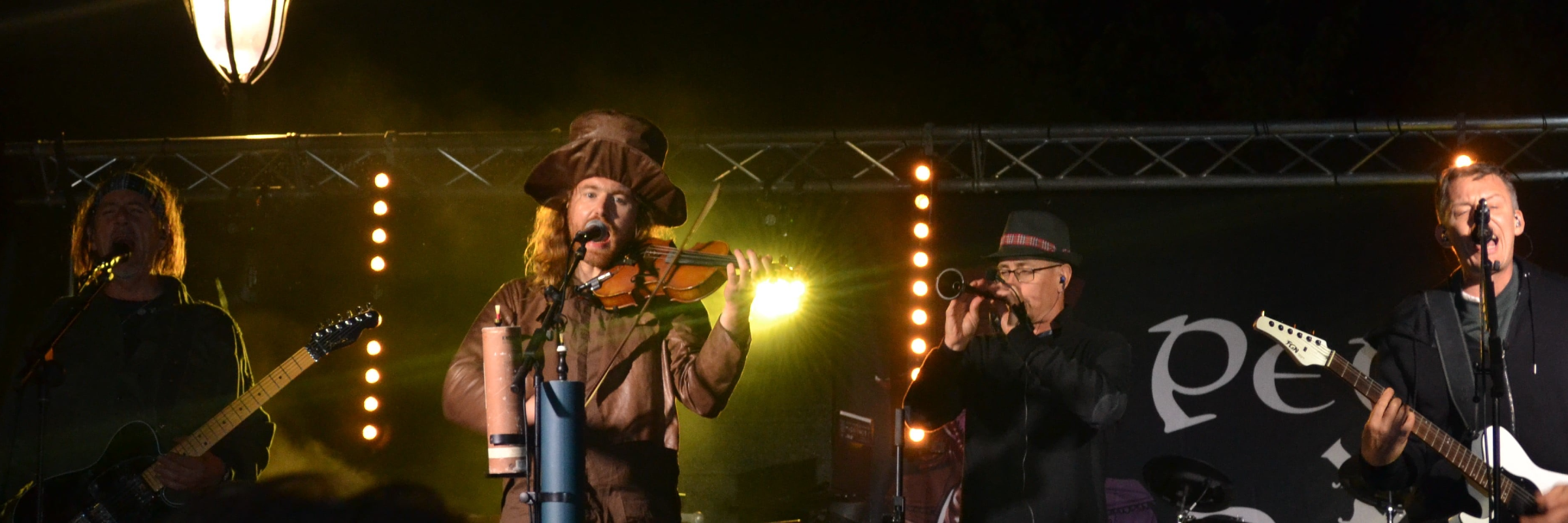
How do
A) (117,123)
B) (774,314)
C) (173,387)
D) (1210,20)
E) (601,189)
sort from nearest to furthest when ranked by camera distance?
(601,189) → (173,387) → (774,314) → (117,123) → (1210,20)

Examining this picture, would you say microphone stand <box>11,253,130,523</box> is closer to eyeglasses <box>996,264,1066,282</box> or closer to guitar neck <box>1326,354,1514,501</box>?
eyeglasses <box>996,264,1066,282</box>

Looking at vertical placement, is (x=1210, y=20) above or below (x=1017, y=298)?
above

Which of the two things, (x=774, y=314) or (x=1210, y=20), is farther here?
(x=1210, y=20)

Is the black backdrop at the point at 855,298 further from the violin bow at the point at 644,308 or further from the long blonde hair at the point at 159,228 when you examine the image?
the violin bow at the point at 644,308

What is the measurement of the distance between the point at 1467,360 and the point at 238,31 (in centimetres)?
472

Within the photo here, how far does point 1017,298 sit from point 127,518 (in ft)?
10.9

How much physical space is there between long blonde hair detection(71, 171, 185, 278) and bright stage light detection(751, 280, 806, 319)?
8.38ft

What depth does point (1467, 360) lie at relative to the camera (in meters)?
4.85

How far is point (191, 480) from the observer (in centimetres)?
499

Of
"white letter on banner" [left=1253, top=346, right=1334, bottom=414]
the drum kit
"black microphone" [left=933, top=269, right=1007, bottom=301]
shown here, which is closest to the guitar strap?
the drum kit

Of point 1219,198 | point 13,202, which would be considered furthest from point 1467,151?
point 13,202

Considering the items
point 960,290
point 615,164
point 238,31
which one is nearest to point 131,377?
point 238,31

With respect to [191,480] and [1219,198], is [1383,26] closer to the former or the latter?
[1219,198]

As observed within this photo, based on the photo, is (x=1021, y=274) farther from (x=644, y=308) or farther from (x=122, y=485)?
(x=122, y=485)
